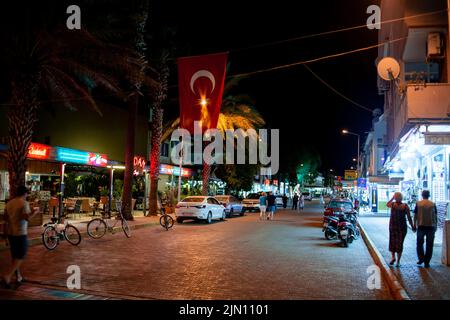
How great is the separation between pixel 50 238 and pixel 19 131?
162 inches

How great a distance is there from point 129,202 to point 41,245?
9.37m

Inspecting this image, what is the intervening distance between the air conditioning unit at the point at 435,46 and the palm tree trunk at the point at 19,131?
47.8 feet

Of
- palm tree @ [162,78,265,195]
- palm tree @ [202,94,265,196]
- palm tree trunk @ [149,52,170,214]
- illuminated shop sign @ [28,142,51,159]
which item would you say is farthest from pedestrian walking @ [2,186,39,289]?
palm tree @ [202,94,265,196]

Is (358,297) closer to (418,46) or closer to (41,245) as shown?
(41,245)

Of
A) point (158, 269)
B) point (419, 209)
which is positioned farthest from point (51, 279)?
point (419, 209)

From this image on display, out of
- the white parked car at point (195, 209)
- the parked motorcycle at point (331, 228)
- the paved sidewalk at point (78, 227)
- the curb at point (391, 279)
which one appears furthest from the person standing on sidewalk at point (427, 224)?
the white parked car at point (195, 209)

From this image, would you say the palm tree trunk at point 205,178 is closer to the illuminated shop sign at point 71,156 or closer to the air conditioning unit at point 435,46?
the illuminated shop sign at point 71,156

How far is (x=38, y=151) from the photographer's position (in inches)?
729

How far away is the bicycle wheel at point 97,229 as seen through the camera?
1645 cm

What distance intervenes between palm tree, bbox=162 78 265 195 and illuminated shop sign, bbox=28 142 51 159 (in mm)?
14845

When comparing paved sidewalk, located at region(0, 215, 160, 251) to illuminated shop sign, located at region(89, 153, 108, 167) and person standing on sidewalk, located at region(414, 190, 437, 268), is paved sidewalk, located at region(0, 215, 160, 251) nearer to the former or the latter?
illuminated shop sign, located at region(89, 153, 108, 167)

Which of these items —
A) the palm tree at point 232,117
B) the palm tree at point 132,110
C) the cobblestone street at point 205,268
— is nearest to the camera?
the cobblestone street at point 205,268

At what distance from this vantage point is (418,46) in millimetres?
18797

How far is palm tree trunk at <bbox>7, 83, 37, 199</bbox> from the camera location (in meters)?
14.7
